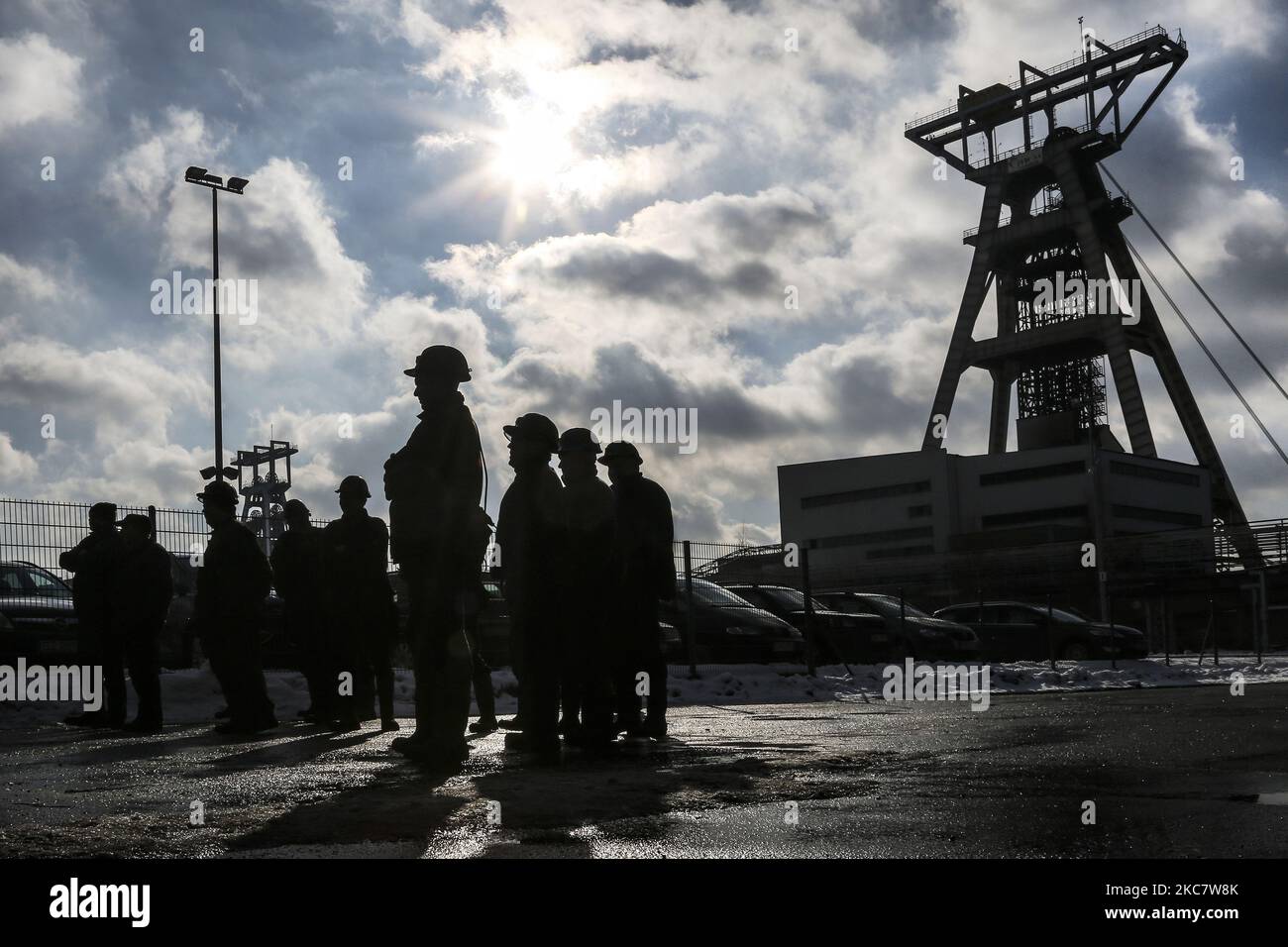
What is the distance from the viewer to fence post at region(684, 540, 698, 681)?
597 inches

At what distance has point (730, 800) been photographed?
4.73 metres

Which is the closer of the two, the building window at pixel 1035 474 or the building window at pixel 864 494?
the building window at pixel 1035 474

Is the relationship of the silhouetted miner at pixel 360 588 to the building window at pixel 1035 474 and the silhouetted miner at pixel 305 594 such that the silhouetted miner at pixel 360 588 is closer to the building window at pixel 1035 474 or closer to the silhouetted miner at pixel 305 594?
the silhouetted miner at pixel 305 594

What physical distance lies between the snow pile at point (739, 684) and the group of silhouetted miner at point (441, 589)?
1687mm

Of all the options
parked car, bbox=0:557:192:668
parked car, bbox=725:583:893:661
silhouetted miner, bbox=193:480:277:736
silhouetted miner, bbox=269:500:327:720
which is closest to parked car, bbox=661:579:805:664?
parked car, bbox=725:583:893:661

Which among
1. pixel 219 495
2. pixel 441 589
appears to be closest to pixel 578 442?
pixel 441 589

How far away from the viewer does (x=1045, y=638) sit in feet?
76.7

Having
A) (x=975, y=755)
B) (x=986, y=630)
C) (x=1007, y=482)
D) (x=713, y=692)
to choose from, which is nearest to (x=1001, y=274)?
(x=1007, y=482)

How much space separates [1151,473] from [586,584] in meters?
87.4

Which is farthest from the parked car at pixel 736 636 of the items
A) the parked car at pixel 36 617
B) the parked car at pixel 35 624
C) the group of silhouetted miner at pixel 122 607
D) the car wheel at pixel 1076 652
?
the car wheel at pixel 1076 652

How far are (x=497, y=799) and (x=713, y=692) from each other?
30.8 ft

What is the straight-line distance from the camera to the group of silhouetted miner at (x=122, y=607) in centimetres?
983

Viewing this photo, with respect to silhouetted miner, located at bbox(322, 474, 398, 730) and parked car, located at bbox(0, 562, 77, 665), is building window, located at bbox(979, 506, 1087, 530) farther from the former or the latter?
silhouetted miner, located at bbox(322, 474, 398, 730)
